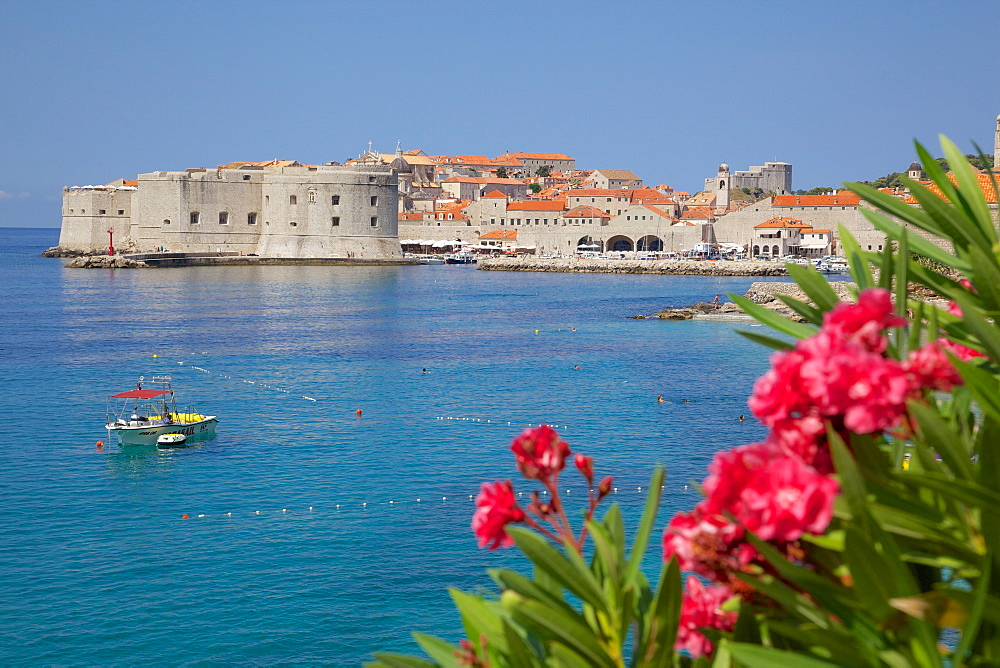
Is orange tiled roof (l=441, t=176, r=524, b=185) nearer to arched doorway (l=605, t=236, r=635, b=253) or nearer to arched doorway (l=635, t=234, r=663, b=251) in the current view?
arched doorway (l=605, t=236, r=635, b=253)

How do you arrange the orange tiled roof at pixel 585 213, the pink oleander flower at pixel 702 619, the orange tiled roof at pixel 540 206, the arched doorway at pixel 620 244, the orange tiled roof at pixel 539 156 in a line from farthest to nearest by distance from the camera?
1. the orange tiled roof at pixel 539 156
2. the orange tiled roof at pixel 540 206
3. the arched doorway at pixel 620 244
4. the orange tiled roof at pixel 585 213
5. the pink oleander flower at pixel 702 619

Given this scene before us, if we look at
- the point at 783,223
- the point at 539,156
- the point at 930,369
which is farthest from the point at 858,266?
the point at 539,156

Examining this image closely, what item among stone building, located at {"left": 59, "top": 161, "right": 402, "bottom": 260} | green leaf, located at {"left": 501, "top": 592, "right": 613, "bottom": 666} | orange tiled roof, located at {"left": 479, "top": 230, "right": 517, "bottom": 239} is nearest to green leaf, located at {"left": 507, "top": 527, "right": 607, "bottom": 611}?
green leaf, located at {"left": 501, "top": 592, "right": 613, "bottom": 666}

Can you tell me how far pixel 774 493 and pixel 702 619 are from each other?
567mm

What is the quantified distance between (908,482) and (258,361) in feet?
73.6

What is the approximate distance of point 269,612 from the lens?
8.27 metres

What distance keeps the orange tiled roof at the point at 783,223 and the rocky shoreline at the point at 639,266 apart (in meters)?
7.60

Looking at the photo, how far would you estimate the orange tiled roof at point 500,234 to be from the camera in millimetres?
72562

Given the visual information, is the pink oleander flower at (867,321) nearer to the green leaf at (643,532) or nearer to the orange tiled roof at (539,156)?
the green leaf at (643,532)

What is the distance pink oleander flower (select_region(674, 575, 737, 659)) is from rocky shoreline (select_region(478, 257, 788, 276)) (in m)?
54.6

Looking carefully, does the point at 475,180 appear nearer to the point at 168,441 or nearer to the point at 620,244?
the point at 620,244

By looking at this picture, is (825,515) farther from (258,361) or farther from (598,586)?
(258,361)

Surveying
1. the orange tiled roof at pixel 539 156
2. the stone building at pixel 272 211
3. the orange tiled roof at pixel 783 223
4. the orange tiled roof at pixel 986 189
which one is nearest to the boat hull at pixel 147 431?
the orange tiled roof at pixel 986 189

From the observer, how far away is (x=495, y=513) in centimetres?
168
